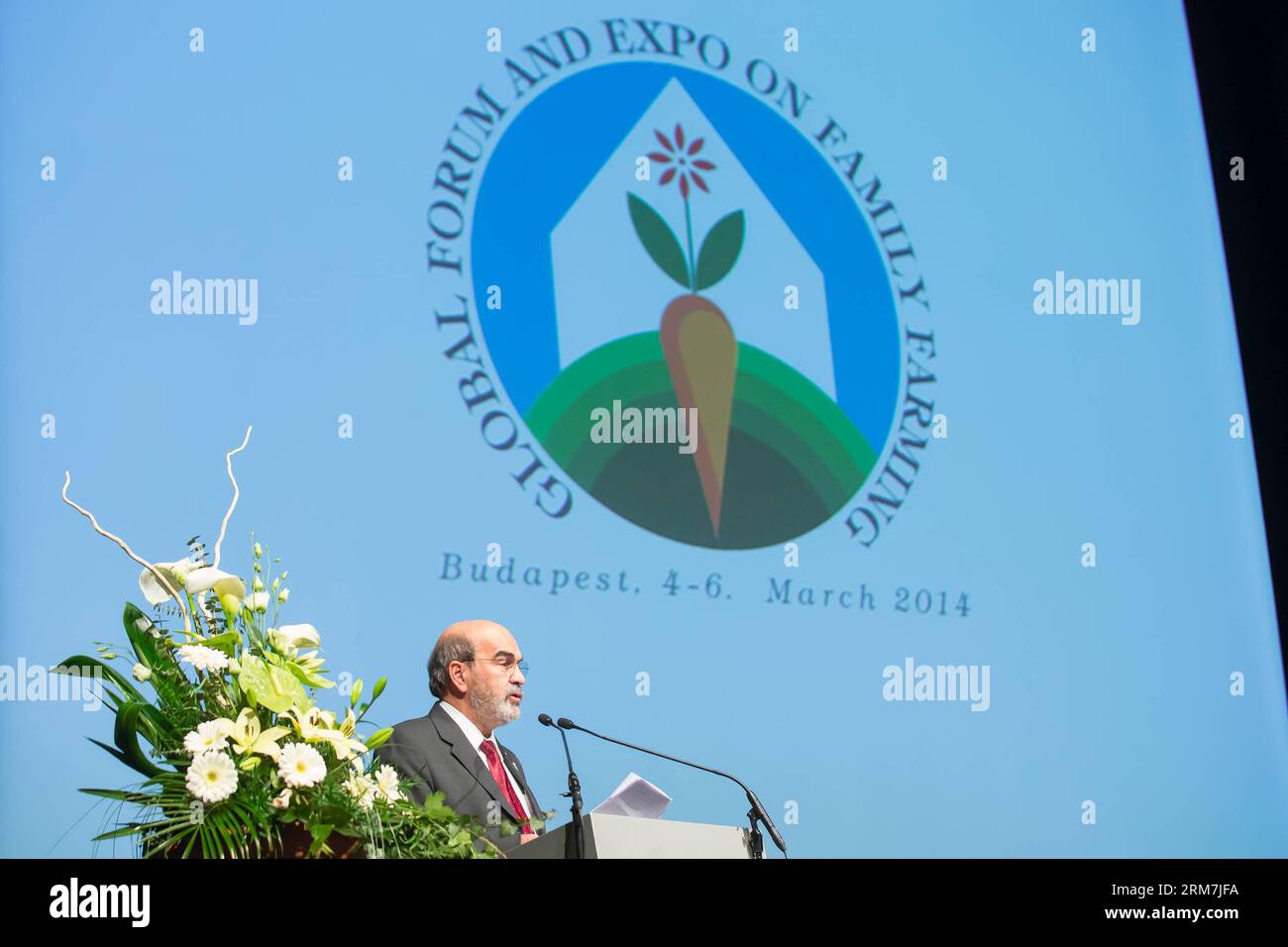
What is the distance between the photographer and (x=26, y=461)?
10.6 feet

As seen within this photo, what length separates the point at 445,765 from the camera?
2844 millimetres

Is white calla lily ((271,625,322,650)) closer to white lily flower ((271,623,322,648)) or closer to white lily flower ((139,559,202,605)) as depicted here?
white lily flower ((271,623,322,648))

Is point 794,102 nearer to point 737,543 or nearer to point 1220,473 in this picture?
point 737,543

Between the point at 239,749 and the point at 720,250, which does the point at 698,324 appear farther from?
the point at 239,749

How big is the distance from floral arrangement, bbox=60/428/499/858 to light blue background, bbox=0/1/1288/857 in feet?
5.08

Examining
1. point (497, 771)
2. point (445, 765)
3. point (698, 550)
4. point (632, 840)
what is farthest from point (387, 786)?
point (698, 550)

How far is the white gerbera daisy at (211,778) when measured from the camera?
1.47m

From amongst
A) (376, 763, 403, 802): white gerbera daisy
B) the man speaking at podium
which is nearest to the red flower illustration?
the man speaking at podium

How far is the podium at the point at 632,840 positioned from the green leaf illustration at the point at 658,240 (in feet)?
5.99

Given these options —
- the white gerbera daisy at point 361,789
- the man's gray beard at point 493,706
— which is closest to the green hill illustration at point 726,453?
the man's gray beard at point 493,706

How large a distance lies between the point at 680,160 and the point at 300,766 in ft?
8.22
